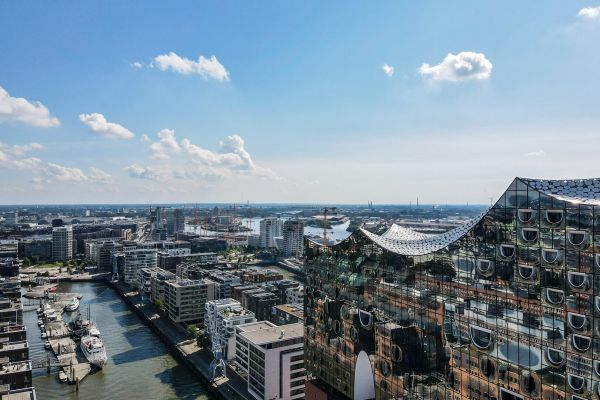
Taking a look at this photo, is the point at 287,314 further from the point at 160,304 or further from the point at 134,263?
the point at 134,263

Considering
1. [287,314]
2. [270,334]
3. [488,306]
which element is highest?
[488,306]

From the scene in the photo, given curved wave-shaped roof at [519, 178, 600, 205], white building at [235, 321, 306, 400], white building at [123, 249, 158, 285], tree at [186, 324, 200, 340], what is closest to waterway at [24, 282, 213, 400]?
tree at [186, 324, 200, 340]

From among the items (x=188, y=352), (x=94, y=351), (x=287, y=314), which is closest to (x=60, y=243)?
(x=94, y=351)

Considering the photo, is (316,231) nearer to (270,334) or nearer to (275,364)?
(270,334)

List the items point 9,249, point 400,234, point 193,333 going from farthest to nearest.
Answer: point 9,249 → point 193,333 → point 400,234

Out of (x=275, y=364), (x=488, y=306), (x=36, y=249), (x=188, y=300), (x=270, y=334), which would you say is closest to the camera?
(x=488, y=306)

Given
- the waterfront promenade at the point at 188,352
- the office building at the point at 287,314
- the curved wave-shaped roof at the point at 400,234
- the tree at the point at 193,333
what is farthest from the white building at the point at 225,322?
the curved wave-shaped roof at the point at 400,234

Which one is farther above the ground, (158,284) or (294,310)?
(294,310)

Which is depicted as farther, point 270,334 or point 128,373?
point 128,373
